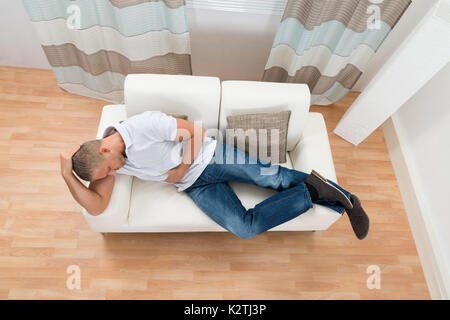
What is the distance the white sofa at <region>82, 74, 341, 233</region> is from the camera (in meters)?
1.76

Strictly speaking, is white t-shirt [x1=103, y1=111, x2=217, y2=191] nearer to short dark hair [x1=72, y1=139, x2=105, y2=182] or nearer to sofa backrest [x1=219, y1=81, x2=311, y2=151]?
short dark hair [x1=72, y1=139, x2=105, y2=182]

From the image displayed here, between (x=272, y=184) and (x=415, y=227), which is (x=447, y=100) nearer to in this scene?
(x=415, y=227)

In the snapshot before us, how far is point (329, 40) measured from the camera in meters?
2.20

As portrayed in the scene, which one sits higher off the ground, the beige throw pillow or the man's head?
the man's head

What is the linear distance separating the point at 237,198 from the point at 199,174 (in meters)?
0.26

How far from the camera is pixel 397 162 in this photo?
2.50m

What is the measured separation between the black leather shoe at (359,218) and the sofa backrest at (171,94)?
96 centimetres

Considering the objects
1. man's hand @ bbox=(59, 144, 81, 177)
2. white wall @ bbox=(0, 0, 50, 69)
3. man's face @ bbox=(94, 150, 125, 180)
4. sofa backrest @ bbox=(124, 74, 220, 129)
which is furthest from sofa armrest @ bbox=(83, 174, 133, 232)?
white wall @ bbox=(0, 0, 50, 69)

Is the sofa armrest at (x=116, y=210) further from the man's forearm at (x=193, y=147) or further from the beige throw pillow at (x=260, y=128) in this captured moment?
the beige throw pillow at (x=260, y=128)

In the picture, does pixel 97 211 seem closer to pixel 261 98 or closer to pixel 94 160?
pixel 94 160

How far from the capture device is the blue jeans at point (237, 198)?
1771 mm

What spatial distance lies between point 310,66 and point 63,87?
1.91 metres

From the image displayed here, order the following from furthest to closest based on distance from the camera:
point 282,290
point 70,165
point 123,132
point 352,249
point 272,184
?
1. point 352,249
2. point 282,290
3. point 272,184
4. point 123,132
5. point 70,165

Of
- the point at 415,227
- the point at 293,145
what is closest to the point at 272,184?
the point at 293,145
